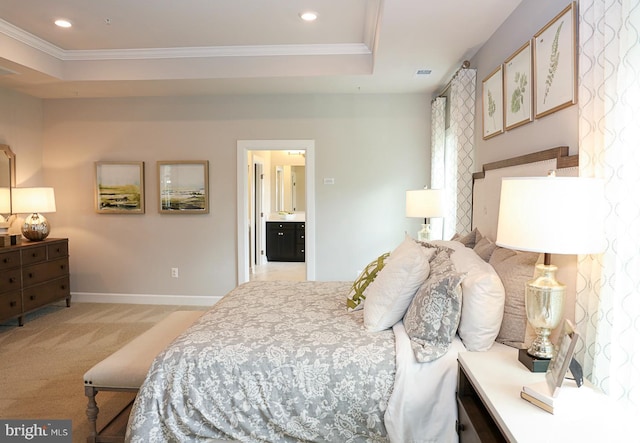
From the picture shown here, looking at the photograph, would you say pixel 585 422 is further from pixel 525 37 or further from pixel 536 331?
pixel 525 37

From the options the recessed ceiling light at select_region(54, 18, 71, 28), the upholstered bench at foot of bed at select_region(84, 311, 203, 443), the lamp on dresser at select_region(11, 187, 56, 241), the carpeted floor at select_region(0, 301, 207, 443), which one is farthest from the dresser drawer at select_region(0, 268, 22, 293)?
the upholstered bench at foot of bed at select_region(84, 311, 203, 443)

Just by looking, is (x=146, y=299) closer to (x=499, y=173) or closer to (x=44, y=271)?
(x=44, y=271)

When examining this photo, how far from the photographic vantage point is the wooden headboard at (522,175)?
6.15 ft

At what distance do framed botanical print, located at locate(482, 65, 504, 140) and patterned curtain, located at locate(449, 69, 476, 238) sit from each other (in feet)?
0.90

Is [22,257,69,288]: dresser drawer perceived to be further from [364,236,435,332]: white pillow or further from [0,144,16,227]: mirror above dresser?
[364,236,435,332]: white pillow

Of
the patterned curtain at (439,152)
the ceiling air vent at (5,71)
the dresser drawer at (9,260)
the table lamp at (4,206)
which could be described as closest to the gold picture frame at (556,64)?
the patterned curtain at (439,152)

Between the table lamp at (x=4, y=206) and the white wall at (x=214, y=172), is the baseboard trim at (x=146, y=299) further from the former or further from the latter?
the table lamp at (x=4, y=206)

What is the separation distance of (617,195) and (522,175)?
3.09ft

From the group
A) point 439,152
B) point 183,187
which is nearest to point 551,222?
point 439,152

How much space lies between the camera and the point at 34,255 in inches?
171

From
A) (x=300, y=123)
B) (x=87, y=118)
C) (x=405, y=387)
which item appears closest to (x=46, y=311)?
(x=87, y=118)

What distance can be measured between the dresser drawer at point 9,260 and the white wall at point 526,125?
14.7 ft

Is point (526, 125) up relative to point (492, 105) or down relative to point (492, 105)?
down

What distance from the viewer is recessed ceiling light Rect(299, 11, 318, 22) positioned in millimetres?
3301
